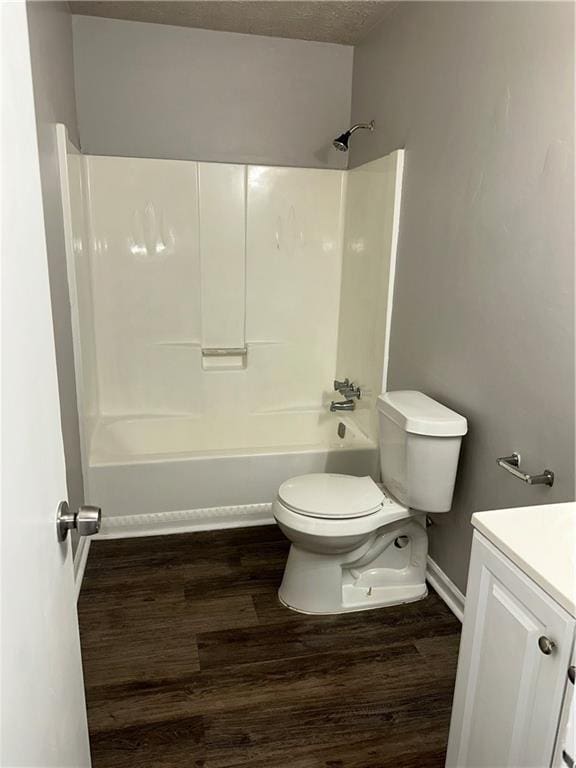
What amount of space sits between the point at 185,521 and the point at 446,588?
1.24m

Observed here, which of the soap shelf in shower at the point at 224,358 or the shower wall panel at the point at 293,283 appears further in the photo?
the soap shelf in shower at the point at 224,358

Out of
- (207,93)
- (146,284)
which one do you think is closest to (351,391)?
(146,284)

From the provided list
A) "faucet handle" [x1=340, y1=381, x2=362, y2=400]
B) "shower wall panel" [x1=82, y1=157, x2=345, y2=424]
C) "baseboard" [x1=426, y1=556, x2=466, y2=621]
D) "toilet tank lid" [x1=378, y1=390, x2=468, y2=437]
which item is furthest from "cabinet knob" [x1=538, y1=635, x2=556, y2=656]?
"shower wall panel" [x1=82, y1=157, x2=345, y2=424]

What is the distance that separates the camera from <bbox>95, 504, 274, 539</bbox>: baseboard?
2.67 m

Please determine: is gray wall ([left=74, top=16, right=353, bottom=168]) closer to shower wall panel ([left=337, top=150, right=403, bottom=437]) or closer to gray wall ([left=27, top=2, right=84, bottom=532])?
gray wall ([left=27, top=2, right=84, bottom=532])

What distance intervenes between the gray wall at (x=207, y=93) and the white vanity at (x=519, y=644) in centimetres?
253

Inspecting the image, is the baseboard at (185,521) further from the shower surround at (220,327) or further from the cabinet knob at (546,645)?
the cabinet knob at (546,645)

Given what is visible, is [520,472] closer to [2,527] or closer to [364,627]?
[364,627]

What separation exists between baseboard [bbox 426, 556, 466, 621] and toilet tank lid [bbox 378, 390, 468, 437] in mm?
672

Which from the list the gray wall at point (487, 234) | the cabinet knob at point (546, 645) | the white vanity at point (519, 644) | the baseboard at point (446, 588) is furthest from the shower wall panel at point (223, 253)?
the cabinet knob at point (546, 645)

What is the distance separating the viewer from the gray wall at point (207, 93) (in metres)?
2.79

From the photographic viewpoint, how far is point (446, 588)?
225 cm

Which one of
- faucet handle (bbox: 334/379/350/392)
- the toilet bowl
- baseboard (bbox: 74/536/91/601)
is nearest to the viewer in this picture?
the toilet bowl

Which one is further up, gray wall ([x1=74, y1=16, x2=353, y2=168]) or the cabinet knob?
gray wall ([x1=74, y1=16, x2=353, y2=168])
